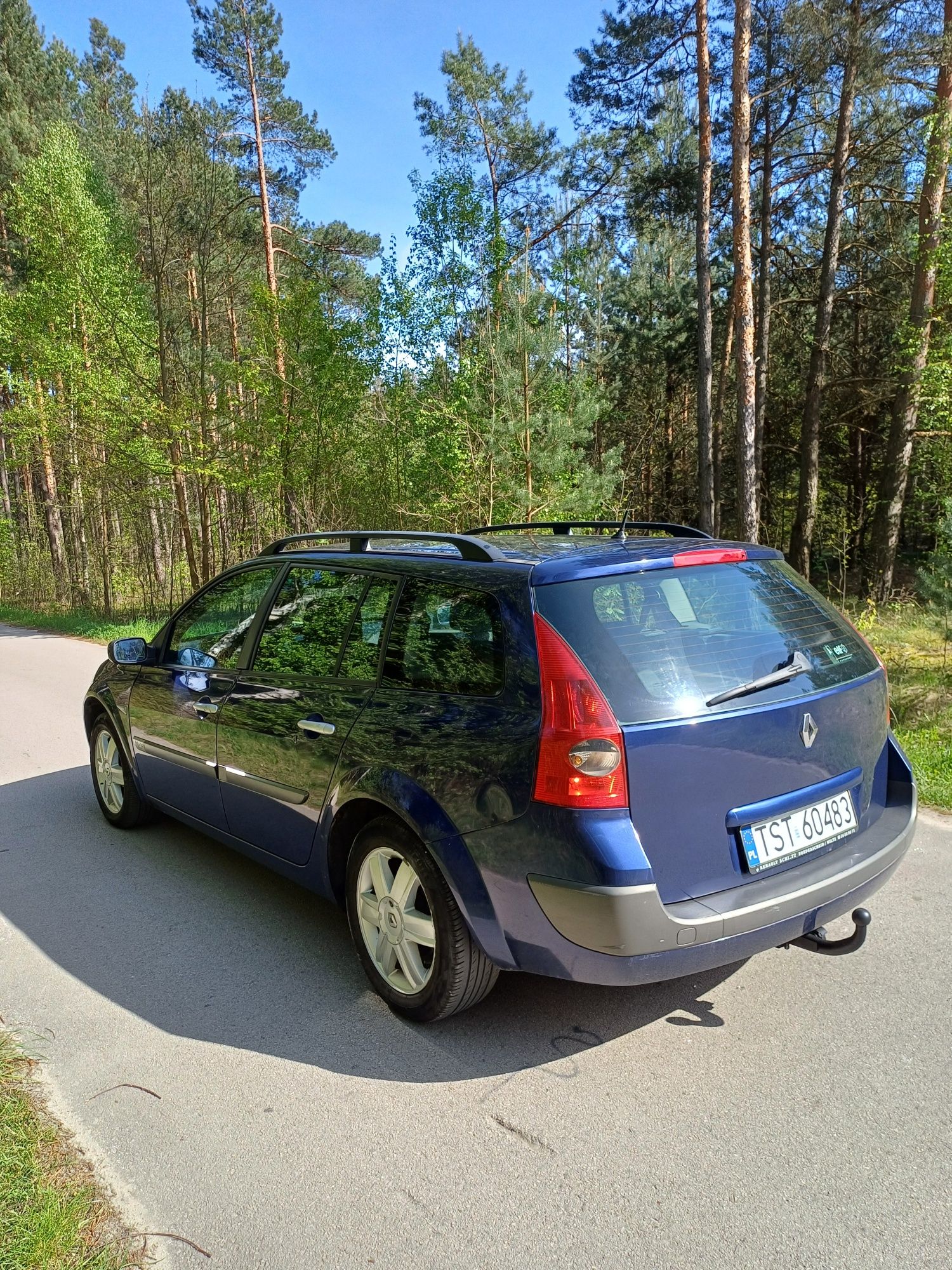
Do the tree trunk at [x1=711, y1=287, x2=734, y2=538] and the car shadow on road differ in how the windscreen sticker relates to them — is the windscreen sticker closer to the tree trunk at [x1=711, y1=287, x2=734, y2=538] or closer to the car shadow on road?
the car shadow on road

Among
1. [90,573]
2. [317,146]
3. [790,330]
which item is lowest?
[90,573]

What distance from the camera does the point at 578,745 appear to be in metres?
2.44

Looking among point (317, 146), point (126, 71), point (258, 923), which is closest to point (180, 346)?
point (317, 146)

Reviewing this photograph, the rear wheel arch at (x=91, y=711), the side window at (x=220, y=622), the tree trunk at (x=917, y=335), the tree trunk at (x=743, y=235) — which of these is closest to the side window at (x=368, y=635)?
the side window at (x=220, y=622)

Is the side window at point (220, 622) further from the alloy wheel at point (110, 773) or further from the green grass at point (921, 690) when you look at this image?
the green grass at point (921, 690)

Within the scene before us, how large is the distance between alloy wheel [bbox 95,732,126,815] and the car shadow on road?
33 cm

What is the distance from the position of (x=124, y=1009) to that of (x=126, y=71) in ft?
128

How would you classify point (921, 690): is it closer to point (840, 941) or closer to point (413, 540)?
point (840, 941)

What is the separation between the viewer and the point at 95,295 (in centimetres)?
1831

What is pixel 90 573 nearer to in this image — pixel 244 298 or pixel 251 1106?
pixel 244 298

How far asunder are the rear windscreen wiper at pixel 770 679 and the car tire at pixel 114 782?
360 cm

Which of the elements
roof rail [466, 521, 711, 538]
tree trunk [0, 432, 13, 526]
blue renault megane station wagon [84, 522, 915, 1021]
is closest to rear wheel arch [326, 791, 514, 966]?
blue renault megane station wagon [84, 522, 915, 1021]

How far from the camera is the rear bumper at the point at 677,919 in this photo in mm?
2393

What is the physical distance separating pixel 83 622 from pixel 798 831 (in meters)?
18.8
